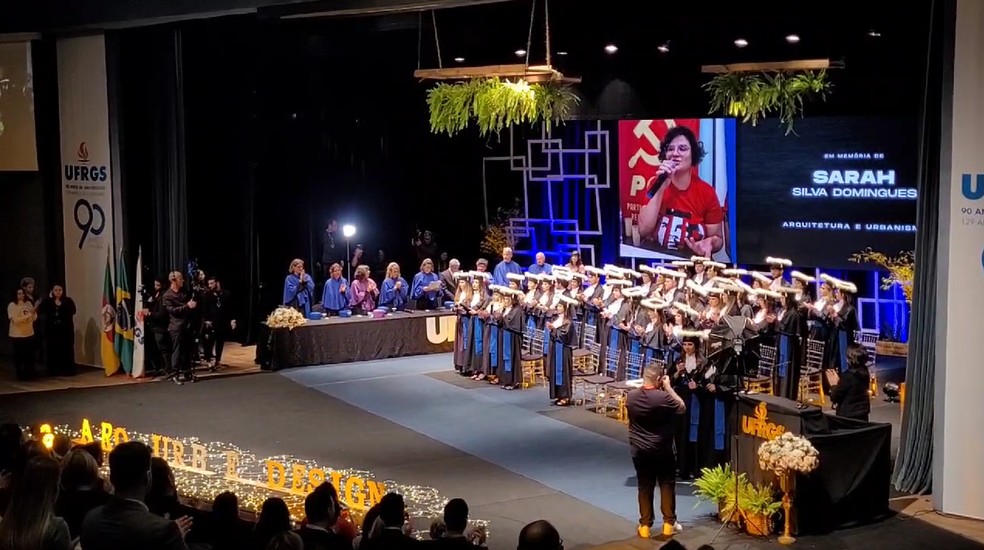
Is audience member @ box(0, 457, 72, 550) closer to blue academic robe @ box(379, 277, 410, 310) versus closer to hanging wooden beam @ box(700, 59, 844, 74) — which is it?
hanging wooden beam @ box(700, 59, 844, 74)

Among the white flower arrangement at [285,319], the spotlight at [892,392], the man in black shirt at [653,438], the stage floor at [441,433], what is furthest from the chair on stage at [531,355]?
the man in black shirt at [653,438]

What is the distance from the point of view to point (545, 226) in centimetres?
2023

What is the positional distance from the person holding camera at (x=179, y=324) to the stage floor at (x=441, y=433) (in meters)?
0.36

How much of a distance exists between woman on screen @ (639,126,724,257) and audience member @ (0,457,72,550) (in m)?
13.8

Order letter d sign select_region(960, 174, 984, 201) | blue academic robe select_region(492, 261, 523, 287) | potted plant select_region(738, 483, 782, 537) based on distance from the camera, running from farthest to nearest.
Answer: blue academic robe select_region(492, 261, 523, 287) < letter d sign select_region(960, 174, 984, 201) < potted plant select_region(738, 483, 782, 537)

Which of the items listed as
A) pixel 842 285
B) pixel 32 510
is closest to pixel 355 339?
pixel 842 285

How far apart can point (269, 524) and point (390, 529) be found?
0.55 metres

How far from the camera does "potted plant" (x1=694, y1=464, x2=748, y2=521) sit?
9.45m

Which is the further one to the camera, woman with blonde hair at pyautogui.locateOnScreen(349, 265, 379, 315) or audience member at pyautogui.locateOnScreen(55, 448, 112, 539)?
woman with blonde hair at pyautogui.locateOnScreen(349, 265, 379, 315)

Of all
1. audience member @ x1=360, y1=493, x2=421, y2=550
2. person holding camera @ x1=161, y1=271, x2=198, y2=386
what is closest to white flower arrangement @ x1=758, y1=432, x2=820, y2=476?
audience member @ x1=360, y1=493, x2=421, y2=550

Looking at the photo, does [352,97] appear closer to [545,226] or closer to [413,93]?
[413,93]

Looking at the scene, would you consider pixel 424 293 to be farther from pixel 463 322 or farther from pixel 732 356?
pixel 732 356

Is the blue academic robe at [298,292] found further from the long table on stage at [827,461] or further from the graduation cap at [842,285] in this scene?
the long table on stage at [827,461]

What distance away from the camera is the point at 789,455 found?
29.0 feet
